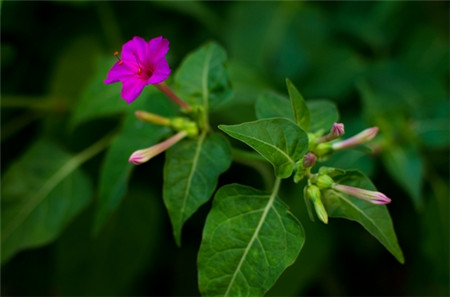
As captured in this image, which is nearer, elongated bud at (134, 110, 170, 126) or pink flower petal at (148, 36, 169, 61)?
pink flower petal at (148, 36, 169, 61)

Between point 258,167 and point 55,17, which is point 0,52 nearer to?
point 55,17

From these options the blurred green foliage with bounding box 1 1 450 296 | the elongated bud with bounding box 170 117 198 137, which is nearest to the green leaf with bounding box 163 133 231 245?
the elongated bud with bounding box 170 117 198 137

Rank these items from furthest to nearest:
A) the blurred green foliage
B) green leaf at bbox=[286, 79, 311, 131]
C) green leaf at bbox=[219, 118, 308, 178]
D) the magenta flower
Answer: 1. the blurred green foliage
2. green leaf at bbox=[286, 79, 311, 131]
3. the magenta flower
4. green leaf at bbox=[219, 118, 308, 178]

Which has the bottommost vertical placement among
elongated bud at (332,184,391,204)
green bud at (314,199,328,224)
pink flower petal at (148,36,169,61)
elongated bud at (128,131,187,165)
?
green bud at (314,199,328,224)

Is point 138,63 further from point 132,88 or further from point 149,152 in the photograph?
point 149,152

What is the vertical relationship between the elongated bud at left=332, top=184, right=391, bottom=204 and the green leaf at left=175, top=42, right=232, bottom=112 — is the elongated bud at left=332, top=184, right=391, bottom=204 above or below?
below

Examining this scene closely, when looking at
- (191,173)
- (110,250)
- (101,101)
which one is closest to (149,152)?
(191,173)

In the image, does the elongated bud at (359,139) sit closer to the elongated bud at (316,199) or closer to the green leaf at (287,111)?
the green leaf at (287,111)

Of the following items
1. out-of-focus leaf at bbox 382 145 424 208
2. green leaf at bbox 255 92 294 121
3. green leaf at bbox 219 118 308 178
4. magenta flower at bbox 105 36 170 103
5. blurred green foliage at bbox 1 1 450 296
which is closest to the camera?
green leaf at bbox 219 118 308 178

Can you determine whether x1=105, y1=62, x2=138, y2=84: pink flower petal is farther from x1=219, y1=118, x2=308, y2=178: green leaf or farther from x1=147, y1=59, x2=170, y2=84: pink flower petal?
x1=219, y1=118, x2=308, y2=178: green leaf
